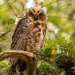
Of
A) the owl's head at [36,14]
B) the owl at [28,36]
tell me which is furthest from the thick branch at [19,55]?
the owl's head at [36,14]

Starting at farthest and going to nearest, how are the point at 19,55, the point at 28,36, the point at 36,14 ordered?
the point at 36,14 < the point at 28,36 < the point at 19,55

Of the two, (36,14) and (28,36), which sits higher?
(36,14)

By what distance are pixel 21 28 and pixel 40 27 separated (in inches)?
11.0

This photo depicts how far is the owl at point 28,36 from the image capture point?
214 centimetres

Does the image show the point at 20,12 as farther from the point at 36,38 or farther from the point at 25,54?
the point at 25,54

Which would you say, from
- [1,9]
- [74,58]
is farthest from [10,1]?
[74,58]

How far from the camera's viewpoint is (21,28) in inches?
91.4

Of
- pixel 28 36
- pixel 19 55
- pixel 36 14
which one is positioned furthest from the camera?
pixel 36 14

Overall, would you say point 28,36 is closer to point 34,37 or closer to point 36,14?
point 34,37

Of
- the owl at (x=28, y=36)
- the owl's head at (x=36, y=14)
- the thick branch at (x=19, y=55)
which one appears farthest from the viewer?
the owl's head at (x=36, y=14)

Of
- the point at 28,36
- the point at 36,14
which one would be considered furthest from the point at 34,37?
the point at 36,14

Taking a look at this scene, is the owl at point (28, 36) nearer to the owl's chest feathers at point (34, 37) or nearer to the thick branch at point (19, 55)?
the owl's chest feathers at point (34, 37)

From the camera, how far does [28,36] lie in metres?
2.22

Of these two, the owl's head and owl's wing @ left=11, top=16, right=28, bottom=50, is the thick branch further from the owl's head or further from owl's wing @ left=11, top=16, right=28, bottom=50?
the owl's head
